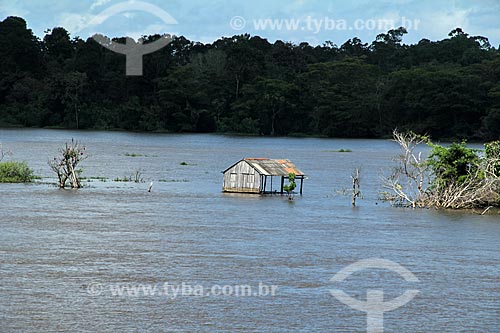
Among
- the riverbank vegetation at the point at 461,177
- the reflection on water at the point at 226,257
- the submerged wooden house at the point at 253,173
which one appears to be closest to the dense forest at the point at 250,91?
the reflection on water at the point at 226,257

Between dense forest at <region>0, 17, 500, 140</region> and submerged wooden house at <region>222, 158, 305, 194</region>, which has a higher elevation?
dense forest at <region>0, 17, 500, 140</region>

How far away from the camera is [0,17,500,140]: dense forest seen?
119312mm

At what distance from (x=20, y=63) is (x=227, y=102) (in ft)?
114

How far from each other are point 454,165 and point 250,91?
87627mm

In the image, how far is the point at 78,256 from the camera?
1067 inches

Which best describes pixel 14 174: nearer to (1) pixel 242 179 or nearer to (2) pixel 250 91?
(1) pixel 242 179

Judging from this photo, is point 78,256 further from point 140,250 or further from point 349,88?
point 349,88

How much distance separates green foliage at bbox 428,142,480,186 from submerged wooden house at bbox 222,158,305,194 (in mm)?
7561

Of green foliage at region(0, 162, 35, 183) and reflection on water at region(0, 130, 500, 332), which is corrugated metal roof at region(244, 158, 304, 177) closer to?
reflection on water at region(0, 130, 500, 332)

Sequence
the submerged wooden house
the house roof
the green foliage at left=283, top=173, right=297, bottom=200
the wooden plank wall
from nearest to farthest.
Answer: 1. the house roof
2. the submerged wooden house
3. the green foliage at left=283, top=173, right=297, bottom=200
4. the wooden plank wall

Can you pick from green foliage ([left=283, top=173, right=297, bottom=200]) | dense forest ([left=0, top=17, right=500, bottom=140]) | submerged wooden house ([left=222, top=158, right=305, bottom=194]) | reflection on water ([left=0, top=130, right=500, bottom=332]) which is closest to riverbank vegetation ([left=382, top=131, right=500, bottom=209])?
reflection on water ([left=0, top=130, right=500, bottom=332])


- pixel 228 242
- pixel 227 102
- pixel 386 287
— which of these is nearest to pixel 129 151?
pixel 227 102

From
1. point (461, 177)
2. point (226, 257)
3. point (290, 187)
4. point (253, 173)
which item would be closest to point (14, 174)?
point (253, 173)

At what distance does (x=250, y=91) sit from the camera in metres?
127
